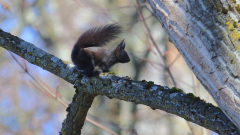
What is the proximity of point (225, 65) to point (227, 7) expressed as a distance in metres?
0.27

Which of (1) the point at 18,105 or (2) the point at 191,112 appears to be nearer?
(2) the point at 191,112

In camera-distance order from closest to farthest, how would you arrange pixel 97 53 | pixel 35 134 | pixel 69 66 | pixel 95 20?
pixel 69 66
pixel 97 53
pixel 95 20
pixel 35 134

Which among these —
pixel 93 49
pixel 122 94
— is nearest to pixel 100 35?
pixel 93 49

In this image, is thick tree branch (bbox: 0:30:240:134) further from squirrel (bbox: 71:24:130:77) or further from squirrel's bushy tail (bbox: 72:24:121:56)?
squirrel's bushy tail (bbox: 72:24:121:56)

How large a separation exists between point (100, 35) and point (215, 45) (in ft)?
4.53

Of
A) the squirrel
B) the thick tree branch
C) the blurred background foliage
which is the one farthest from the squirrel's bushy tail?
the blurred background foliage

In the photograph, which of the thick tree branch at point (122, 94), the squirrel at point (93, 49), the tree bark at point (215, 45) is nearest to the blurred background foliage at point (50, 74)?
the squirrel at point (93, 49)

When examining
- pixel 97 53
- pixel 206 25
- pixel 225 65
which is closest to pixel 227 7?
pixel 206 25

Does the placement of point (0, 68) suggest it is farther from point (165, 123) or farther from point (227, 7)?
point (227, 7)

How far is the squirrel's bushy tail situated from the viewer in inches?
85.5

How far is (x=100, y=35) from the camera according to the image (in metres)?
2.22

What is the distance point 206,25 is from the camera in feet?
3.41

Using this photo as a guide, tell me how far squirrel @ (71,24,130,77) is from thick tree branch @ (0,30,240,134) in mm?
194

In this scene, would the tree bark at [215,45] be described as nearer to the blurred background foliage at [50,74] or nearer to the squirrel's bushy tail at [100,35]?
the squirrel's bushy tail at [100,35]
